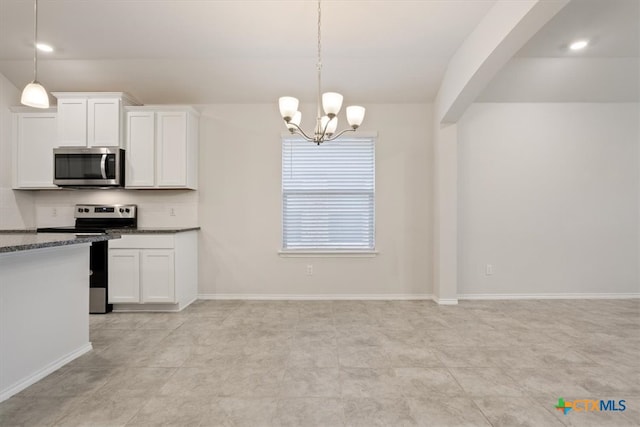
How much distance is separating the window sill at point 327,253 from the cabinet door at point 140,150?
1.93 metres

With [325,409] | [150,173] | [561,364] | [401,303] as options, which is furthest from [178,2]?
[561,364]

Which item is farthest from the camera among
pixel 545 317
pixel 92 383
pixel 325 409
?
pixel 545 317

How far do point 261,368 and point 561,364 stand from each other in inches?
88.3

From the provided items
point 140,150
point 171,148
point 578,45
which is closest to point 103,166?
Result: point 140,150

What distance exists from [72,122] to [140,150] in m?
0.82

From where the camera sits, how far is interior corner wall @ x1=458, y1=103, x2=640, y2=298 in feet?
14.7

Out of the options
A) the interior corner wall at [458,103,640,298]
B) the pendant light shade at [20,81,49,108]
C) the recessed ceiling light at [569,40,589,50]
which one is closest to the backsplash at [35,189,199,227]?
the pendant light shade at [20,81,49,108]

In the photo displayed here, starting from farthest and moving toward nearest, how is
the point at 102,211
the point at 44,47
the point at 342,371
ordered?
the point at 102,211 < the point at 44,47 < the point at 342,371

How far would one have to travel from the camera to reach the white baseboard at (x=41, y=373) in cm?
206

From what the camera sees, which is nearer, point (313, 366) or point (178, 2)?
point (313, 366)

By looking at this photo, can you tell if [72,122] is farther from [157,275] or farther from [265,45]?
[265,45]

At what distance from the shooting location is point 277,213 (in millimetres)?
4504

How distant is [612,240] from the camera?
4.52 meters

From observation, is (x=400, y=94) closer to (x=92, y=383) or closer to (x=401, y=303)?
(x=401, y=303)
